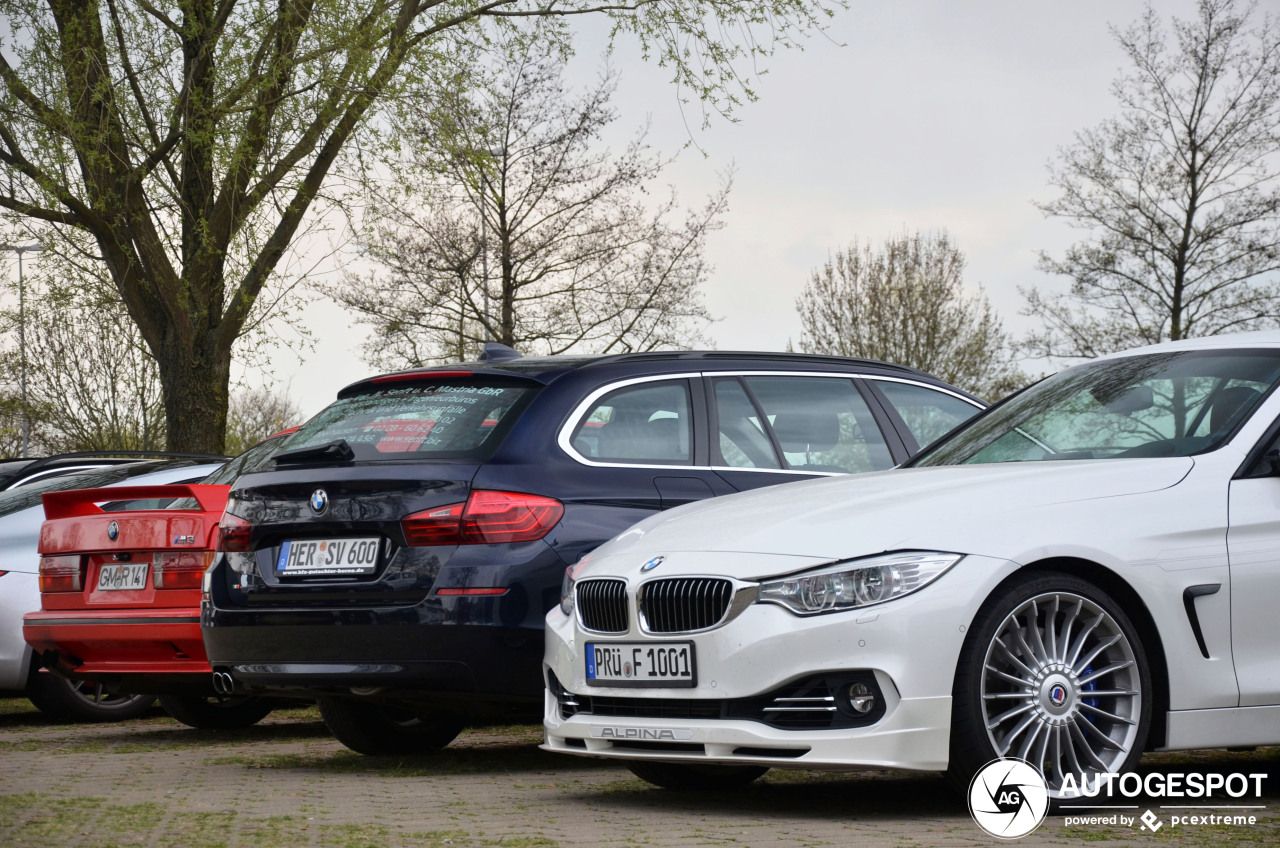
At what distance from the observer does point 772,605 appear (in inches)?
203

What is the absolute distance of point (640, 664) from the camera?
551 cm

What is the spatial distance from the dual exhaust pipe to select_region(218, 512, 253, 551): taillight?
0.54m

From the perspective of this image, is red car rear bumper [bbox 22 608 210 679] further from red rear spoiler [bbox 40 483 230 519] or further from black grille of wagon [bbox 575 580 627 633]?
black grille of wagon [bbox 575 580 627 633]

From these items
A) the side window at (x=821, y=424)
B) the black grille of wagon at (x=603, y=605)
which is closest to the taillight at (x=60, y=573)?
the side window at (x=821, y=424)

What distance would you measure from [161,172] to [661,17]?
7025mm

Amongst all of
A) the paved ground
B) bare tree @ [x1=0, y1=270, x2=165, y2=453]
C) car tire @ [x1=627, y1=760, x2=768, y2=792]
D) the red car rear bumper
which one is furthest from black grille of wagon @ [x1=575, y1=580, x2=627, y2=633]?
bare tree @ [x1=0, y1=270, x2=165, y2=453]

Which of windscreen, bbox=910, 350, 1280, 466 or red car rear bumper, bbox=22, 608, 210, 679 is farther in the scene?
red car rear bumper, bbox=22, 608, 210, 679

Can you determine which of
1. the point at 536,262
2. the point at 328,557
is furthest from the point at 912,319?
the point at 328,557

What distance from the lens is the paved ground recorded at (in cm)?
497

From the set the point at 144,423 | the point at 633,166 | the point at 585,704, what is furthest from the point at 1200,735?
the point at 144,423

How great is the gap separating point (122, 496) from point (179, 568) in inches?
24.9

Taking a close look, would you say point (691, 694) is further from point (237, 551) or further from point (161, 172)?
point (161, 172)

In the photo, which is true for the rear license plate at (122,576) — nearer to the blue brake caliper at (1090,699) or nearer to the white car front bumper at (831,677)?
the white car front bumper at (831,677)

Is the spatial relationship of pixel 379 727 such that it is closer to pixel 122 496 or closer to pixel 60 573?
pixel 122 496
